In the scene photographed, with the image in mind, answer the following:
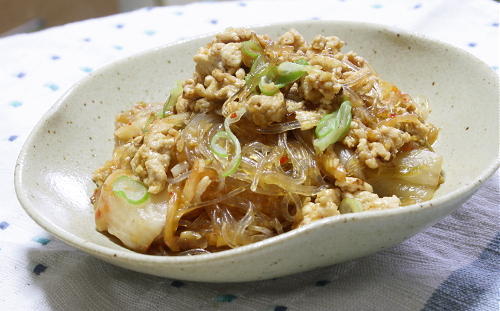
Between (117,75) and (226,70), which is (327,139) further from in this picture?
(117,75)

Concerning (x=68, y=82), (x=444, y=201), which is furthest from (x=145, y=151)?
(x=68, y=82)

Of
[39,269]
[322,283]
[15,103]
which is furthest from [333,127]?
[15,103]

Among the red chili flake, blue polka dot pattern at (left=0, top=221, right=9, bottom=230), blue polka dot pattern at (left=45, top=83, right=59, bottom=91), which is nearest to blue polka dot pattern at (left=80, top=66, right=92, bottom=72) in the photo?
blue polka dot pattern at (left=45, top=83, right=59, bottom=91)

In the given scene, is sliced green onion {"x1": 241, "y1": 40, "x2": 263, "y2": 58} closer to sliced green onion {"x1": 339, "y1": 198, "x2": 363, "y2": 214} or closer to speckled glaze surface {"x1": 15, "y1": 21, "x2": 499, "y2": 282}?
sliced green onion {"x1": 339, "y1": 198, "x2": 363, "y2": 214}

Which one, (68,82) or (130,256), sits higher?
(130,256)

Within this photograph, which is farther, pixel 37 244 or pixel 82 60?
pixel 82 60

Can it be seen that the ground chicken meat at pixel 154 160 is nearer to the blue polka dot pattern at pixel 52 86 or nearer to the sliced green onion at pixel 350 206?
the sliced green onion at pixel 350 206

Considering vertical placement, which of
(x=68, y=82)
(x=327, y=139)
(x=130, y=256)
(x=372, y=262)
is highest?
(x=327, y=139)
